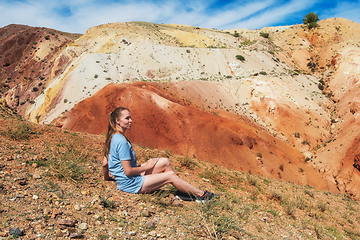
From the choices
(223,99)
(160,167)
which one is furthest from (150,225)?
(223,99)

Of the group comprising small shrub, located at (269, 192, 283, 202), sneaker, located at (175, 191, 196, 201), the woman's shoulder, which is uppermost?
the woman's shoulder

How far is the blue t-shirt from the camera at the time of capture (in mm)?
3507

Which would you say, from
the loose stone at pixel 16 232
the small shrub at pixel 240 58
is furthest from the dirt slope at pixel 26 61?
the loose stone at pixel 16 232

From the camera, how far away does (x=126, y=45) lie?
29.7 meters

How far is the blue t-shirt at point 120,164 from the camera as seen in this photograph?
11.5ft

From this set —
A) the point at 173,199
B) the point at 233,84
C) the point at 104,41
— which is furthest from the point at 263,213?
the point at 104,41

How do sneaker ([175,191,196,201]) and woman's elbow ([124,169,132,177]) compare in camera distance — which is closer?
woman's elbow ([124,169,132,177])

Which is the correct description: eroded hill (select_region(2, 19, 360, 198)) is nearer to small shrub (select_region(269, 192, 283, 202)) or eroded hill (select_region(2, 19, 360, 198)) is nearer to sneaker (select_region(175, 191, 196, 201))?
small shrub (select_region(269, 192, 283, 202))

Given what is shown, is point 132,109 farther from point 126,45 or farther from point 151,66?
point 126,45

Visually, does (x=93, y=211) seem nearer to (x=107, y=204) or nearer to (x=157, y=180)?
(x=107, y=204)

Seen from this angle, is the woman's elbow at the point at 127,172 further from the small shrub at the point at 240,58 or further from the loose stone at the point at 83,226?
the small shrub at the point at 240,58

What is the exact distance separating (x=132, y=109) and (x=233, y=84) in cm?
1512

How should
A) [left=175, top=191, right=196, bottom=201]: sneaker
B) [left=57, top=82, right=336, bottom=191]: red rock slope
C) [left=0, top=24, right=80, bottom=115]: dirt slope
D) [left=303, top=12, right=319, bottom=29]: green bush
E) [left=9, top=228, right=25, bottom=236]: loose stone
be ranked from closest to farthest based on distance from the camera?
1. [left=9, top=228, right=25, bottom=236]: loose stone
2. [left=175, top=191, right=196, bottom=201]: sneaker
3. [left=57, top=82, right=336, bottom=191]: red rock slope
4. [left=0, top=24, right=80, bottom=115]: dirt slope
5. [left=303, top=12, right=319, bottom=29]: green bush

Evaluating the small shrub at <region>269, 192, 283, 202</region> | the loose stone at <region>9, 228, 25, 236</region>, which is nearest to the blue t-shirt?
the loose stone at <region>9, 228, 25, 236</region>
